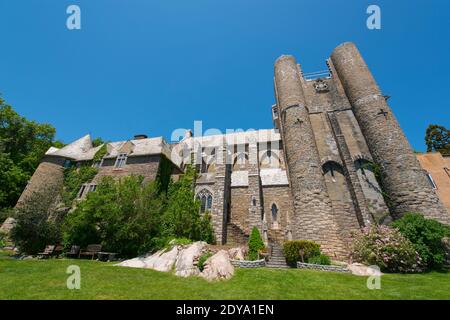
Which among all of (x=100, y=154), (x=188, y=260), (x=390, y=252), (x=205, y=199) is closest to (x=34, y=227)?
(x=100, y=154)

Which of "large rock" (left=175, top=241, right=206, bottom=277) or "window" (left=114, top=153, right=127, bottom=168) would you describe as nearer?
"large rock" (left=175, top=241, right=206, bottom=277)

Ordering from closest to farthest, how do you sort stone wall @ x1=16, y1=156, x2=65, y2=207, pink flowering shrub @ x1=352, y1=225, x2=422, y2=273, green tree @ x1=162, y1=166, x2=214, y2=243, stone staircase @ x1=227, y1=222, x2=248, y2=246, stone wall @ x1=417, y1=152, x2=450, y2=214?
pink flowering shrub @ x1=352, y1=225, x2=422, y2=273
green tree @ x1=162, y1=166, x2=214, y2=243
stone staircase @ x1=227, y1=222, x2=248, y2=246
stone wall @ x1=417, y1=152, x2=450, y2=214
stone wall @ x1=16, y1=156, x2=65, y2=207

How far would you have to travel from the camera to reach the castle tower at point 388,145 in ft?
55.8

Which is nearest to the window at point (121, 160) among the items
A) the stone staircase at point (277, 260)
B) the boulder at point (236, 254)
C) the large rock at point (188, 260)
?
the large rock at point (188, 260)

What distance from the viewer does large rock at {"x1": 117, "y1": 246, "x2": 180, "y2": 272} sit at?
11773 mm

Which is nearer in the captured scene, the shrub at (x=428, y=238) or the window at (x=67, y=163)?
the shrub at (x=428, y=238)

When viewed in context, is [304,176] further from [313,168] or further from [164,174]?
[164,174]

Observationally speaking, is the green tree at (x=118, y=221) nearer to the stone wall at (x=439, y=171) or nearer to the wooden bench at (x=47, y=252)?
the wooden bench at (x=47, y=252)

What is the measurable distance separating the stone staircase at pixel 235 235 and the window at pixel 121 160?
13.9 metres

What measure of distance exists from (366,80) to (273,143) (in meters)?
13.4

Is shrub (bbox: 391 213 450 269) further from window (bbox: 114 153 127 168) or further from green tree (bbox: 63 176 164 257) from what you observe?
window (bbox: 114 153 127 168)

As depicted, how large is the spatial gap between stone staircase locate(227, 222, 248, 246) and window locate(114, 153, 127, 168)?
13855mm

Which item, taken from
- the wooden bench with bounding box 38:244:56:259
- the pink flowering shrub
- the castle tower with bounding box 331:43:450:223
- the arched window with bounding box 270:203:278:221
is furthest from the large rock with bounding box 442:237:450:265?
the wooden bench with bounding box 38:244:56:259

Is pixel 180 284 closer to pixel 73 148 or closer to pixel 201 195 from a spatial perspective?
pixel 201 195
